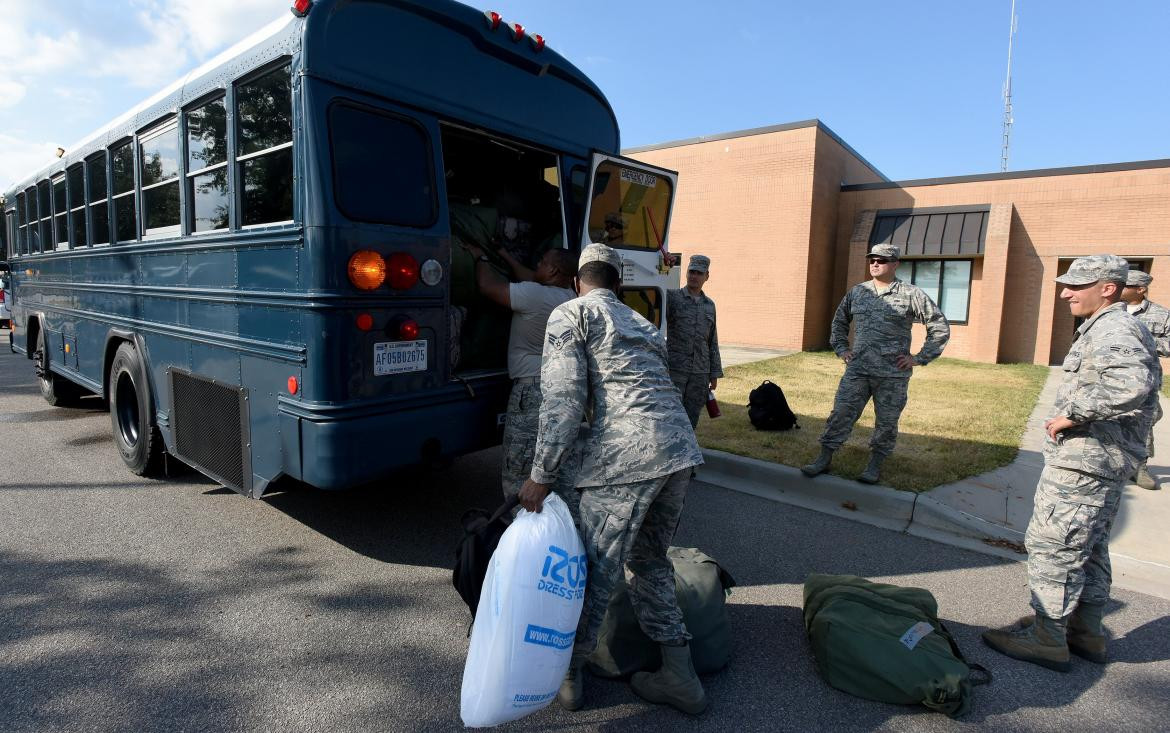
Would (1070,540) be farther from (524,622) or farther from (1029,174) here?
(1029,174)

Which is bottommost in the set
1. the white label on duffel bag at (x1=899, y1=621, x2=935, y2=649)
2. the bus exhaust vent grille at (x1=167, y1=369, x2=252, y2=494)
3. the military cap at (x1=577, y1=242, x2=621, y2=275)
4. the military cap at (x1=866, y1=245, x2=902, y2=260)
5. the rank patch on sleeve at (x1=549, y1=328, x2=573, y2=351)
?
the white label on duffel bag at (x1=899, y1=621, x2=935, y2=649)

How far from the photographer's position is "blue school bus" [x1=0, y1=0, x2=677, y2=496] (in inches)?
126

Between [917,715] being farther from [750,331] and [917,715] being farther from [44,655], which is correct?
[750,331]

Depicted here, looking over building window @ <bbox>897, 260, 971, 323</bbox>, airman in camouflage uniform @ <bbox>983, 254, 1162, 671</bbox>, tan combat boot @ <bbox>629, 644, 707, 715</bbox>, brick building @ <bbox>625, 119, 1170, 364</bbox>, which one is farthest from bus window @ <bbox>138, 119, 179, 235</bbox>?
building window @ <bbox>897, 260, 971, 323</bbox>

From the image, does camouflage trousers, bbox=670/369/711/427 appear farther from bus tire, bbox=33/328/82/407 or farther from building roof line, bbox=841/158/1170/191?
building roof line, bbox=841/158/1170/191

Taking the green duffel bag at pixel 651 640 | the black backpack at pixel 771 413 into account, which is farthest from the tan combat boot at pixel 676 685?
the black backpack at pixel 771 413

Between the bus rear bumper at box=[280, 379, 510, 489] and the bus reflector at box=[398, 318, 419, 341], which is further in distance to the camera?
the bus reflector at box=[398, 318, 419, 341]

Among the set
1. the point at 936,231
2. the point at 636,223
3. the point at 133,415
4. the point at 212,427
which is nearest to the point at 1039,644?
the point at 636,223

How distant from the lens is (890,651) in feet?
8.80

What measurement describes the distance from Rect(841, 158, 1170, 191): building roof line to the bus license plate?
700 inches

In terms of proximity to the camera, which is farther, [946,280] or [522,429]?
[946,280]

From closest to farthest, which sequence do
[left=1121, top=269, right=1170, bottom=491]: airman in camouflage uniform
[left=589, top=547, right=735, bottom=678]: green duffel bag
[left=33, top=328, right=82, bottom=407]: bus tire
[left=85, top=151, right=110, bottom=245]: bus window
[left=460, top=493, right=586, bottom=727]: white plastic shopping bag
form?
[left=460, top=493, right=586, bottom=727]: white plastic shopping bag → [left=589, top=547, right=735, bottom=678]: green duffel bag → [left=85, top=151, right=110, bottom=245]: bus window → [left=1121, top=269, right=1170, bottom=491]: airman in camouflage uniform → [left=33, top=328, right=82, bottom=407]: bus tire

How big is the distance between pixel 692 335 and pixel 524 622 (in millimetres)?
3600

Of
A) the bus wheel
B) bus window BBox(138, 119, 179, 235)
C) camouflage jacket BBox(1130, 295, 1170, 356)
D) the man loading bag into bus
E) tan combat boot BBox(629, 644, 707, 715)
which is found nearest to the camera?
tan combat boot BBox(629, 644, 707, 715)
